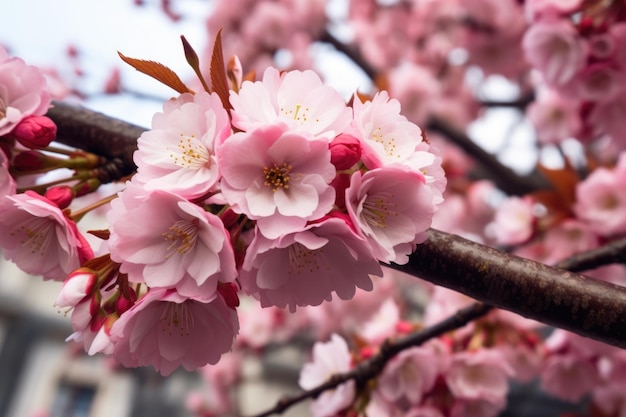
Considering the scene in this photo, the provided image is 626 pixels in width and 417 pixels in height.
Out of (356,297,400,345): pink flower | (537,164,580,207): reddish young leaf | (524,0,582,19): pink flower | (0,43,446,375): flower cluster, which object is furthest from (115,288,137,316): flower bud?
(524,0,582,19): pink flower

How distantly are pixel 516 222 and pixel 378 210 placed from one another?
90 centimetres

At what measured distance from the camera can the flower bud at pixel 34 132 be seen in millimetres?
495

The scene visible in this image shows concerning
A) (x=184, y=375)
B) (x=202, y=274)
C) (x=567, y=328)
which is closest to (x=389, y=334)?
(x=567, y=328)

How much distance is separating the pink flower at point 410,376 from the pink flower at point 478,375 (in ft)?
0.15

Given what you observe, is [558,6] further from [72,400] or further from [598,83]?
[72,400]

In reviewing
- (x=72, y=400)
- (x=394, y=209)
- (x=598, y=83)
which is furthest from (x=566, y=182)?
(x=72, y=400)

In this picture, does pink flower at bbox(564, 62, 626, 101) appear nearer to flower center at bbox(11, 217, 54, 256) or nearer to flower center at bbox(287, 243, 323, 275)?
flower center at bbox(287, 243, 323, 275)

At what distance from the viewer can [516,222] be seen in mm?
1228

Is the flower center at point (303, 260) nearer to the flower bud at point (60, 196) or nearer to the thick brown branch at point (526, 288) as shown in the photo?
the thick brown branch at point (526, 288)

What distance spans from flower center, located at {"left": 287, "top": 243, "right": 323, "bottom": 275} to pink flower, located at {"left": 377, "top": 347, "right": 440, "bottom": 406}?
0.47m

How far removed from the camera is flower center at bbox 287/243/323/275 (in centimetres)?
43

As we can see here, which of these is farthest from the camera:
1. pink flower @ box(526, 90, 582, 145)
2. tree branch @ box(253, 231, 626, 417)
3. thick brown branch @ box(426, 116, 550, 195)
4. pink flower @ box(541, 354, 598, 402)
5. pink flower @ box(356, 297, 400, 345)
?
thick brown branch @ box(426, 116, 550, 195)

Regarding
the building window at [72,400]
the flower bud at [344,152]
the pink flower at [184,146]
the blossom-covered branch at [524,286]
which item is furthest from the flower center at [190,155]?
the building window at [72,400]

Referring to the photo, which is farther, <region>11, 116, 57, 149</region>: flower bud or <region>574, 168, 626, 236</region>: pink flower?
<region>574, 168, 626, 236</region>: pink flower
